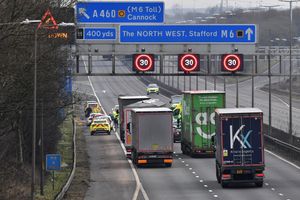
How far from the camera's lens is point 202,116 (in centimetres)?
5706

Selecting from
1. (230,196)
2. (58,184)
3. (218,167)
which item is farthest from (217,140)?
(58,184)

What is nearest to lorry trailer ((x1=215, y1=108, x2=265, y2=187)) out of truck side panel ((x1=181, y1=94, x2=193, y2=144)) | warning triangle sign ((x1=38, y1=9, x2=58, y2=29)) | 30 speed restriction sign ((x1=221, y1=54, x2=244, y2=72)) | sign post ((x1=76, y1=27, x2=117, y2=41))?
warning triangle sign ((x1=38, y1=9, x2=58, y2=29))

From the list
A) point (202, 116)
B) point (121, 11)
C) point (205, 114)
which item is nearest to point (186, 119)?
point (202, 116)

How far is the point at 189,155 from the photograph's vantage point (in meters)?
62.2

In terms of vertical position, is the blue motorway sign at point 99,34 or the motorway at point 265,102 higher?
the blue motorway sign at point 99,34

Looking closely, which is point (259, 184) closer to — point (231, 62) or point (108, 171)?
point (108, 171)

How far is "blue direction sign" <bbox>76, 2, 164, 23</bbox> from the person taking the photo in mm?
51844

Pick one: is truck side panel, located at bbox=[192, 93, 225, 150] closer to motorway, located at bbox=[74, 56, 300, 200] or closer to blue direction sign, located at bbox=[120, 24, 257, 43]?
motorway, located at bbox=[74, 56, 300, 200]

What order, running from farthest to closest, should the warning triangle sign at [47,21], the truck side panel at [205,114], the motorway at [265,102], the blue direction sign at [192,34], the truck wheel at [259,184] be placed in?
the motorway at [265,102] < the truck side panel at [205,114] < the blue direction sign at [192,34] < the truck wheel at [259,184] < the warning triangle sign at [47,21]

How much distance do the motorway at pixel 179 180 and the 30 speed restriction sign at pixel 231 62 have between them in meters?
5.59

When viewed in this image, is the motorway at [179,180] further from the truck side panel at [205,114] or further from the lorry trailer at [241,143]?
the truck side panel at [205,114]

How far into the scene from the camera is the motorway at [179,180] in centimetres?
4234

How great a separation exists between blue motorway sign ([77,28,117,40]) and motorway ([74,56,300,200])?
289 inches

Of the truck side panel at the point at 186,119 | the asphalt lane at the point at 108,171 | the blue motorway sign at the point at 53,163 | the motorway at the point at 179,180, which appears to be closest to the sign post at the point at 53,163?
the blue motorway sign at the point at 53,163
